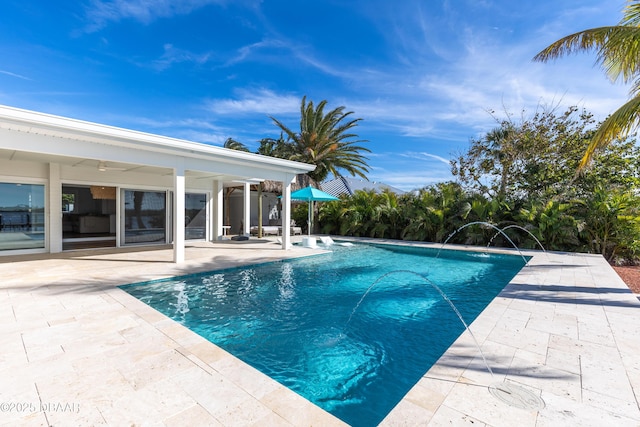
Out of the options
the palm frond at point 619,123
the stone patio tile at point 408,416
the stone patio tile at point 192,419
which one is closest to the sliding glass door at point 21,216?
the stone patio tile at point 192,419

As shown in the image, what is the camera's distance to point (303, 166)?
40.7ft

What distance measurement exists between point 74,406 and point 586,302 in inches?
310

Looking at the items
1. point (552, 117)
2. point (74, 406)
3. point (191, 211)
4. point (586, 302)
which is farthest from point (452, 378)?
point (552, 117)

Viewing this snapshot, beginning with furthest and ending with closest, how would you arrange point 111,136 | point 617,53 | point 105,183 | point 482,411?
point 105,183, point 111,136, point 617,53, point 482,411

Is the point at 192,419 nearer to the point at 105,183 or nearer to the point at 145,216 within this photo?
the point at 105,183

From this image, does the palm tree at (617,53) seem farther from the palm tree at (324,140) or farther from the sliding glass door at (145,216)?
the sliding glass door at (145,216)

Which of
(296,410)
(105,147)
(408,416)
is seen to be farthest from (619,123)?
(105,147)

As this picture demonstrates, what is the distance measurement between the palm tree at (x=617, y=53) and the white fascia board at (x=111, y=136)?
9054 mm

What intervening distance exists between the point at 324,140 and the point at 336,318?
1688 cm

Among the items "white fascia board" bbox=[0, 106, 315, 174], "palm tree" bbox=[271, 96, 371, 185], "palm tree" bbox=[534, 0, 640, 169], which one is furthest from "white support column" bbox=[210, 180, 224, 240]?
"palm tree" bbox=[534, 0, 640, 169]

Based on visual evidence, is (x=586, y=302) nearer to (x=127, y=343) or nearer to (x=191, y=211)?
(x=127, y=343)

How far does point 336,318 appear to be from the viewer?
209 inches

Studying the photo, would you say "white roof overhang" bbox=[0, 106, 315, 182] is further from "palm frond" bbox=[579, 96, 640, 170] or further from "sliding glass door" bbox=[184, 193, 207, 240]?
"palm frond" bbox=[579, 96, 640, 170]

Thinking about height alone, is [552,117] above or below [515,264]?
above
